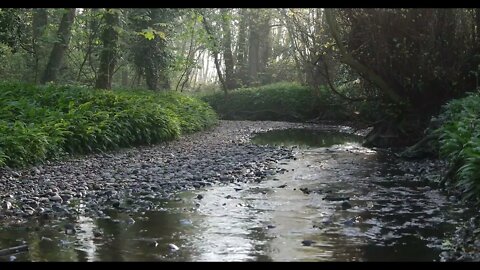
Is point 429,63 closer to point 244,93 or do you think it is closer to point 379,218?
point 379,218

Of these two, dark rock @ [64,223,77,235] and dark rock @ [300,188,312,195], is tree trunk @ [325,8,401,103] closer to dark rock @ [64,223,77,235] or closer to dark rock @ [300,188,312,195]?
dark rock @ [300,188,312,195]

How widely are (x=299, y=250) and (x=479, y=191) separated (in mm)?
3298

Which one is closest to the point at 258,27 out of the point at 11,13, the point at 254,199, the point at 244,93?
the point at 244,93

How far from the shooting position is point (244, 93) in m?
31.6

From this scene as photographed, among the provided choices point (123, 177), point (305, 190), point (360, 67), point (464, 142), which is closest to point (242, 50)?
point (360, 67)

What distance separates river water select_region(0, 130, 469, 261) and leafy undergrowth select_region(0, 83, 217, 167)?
11.2 ft

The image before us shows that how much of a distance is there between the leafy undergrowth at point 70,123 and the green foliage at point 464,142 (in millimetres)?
7164

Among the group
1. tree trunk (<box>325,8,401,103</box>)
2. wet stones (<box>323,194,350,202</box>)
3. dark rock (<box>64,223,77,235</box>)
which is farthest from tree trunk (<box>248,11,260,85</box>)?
dark rock (<box>64,223,77,235</box>)

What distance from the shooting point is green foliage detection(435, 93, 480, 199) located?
729cm

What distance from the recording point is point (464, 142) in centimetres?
895

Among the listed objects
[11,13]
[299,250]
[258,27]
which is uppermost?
[258,27]

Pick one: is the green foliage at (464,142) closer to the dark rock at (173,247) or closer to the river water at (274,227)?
the river water at (274,227)

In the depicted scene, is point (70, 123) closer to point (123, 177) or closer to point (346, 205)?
point (123, 177)
